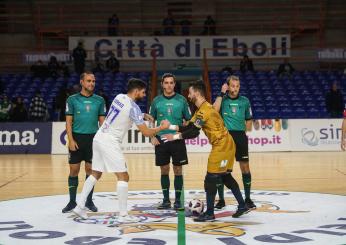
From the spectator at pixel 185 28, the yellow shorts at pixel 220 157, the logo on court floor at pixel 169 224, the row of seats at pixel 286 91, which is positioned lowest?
the logo on court floor at pixel 169 224

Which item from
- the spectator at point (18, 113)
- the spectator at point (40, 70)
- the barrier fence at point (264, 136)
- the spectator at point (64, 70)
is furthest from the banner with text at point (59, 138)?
the spectator at point (40, 70)

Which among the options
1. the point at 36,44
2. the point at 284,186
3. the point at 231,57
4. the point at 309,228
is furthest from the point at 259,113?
the point at 309,228

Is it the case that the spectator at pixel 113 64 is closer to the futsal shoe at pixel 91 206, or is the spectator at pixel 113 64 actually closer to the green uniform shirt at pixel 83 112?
the green uniform shirt at pixel 83 112

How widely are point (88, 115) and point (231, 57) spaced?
65.1ft

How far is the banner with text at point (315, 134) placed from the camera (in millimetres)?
21312

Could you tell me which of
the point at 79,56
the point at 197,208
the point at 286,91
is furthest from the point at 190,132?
the point at 79,56

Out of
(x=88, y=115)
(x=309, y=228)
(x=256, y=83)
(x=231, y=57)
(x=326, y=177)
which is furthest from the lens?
(x=231, y=57)

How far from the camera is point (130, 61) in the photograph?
96.5ft

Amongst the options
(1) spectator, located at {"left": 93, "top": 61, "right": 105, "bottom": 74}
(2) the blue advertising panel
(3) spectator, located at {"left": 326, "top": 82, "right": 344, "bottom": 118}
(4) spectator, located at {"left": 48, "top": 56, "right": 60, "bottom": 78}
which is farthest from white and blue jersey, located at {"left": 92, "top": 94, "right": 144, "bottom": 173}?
(4) spectator, located at {"left": 48, "top": 56, "right": 60, "bottom": 78}

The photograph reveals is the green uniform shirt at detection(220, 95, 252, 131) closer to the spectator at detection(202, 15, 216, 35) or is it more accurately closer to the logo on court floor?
the logo on court floor

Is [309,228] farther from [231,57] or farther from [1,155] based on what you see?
[231,57]

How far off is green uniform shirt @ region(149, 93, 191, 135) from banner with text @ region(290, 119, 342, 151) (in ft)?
40.7

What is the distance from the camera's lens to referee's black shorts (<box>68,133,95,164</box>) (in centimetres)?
928

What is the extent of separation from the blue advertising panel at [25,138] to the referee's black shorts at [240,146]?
1312cm
